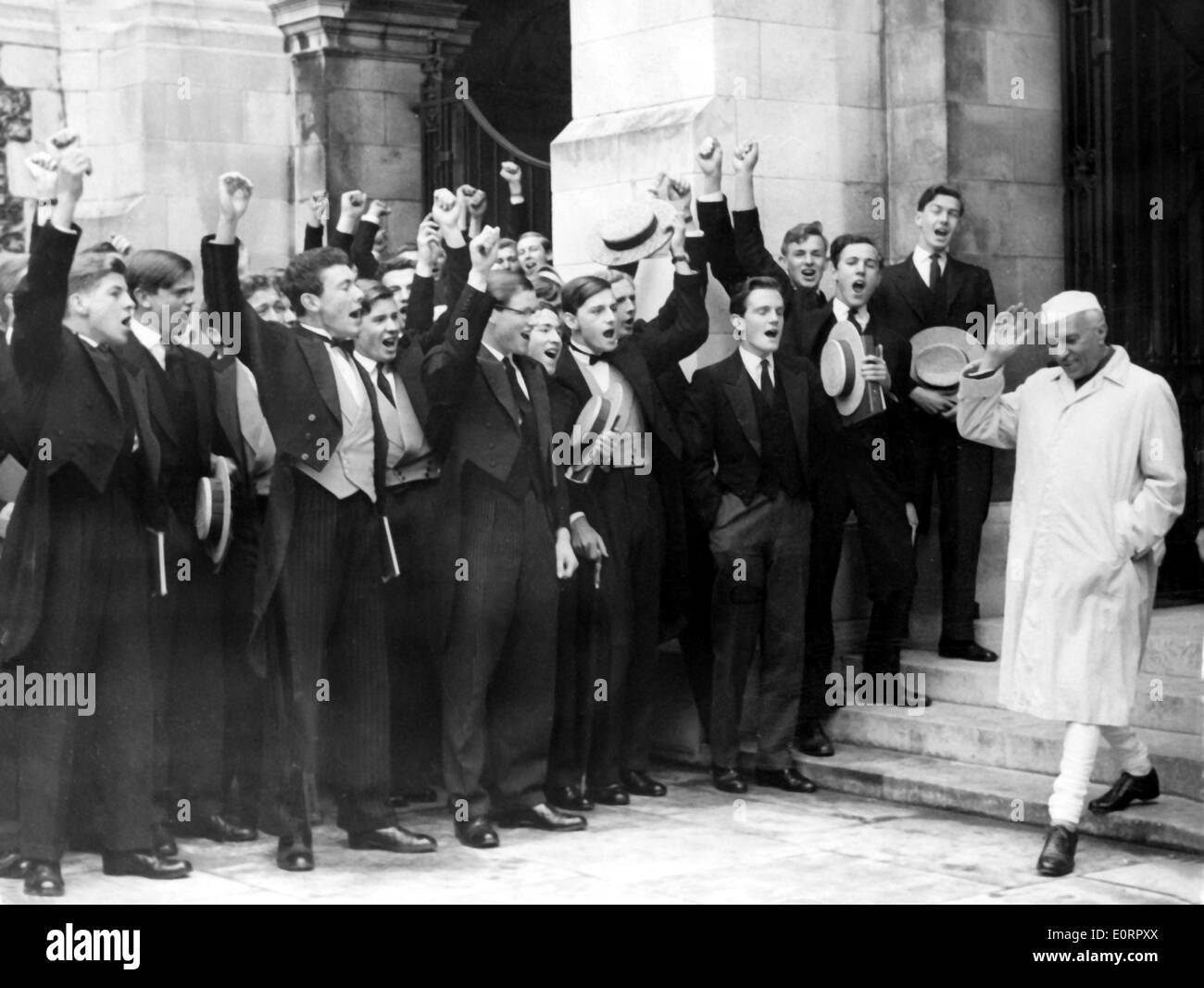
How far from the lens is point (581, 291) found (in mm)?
8828

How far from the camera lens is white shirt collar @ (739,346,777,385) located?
29.3 feet

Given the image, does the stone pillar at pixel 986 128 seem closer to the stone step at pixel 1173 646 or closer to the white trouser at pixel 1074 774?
the stone step at pixel 1173 646

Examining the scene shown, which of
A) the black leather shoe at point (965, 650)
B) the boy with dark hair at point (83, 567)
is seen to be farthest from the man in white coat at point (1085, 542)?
the boy with dark hair at point (83, 567)

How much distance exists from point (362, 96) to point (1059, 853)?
8980mm

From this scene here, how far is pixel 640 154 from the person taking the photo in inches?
408

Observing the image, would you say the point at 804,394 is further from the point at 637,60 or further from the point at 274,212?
the point at 274,212

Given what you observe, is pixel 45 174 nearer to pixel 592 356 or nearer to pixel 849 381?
pixel 592 356

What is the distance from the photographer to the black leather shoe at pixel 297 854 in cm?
747

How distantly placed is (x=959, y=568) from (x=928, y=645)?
1.91 feet

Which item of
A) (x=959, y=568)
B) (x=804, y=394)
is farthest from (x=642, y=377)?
(x=959, y=568)

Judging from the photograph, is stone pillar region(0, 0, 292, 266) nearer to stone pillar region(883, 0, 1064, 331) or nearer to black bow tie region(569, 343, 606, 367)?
stone pillar region(883, 0, 1064, 331)

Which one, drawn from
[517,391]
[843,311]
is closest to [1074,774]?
[517,391]

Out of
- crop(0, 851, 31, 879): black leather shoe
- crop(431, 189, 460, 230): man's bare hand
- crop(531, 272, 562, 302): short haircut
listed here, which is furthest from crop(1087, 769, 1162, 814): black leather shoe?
crop(0, 851, 31, 879): black leather shoe
